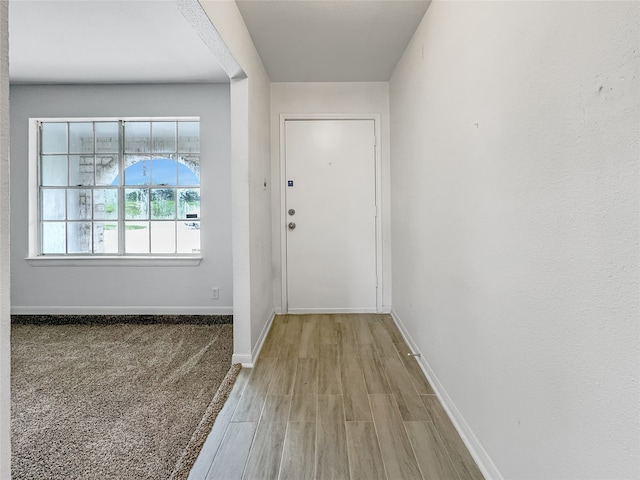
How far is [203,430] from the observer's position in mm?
1664

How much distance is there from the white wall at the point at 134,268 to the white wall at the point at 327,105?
482 millimetres

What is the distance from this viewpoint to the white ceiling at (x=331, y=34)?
2.20m

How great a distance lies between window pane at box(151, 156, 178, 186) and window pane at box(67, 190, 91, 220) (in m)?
0.77

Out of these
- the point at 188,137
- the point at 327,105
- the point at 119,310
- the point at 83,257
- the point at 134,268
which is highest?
the point at 327,105

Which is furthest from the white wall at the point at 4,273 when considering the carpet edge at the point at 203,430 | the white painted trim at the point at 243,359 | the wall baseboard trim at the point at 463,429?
the white painted trim at the point at 243,359

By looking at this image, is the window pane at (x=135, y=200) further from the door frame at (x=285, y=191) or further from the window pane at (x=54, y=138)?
the door frame at (x=285, y=191)

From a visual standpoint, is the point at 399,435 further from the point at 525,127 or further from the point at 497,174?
the point at 525,127

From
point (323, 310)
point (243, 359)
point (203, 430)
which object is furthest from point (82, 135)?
point (203, 430)

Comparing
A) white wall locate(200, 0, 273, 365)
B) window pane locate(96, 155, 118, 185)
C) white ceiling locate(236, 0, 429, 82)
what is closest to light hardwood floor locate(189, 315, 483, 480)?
white wall locate(200, 0, 273, 365)

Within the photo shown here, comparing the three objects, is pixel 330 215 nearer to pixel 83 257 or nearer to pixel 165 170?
pixel 165 170

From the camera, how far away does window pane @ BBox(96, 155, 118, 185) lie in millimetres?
3619

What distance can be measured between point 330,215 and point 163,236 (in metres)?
1.81

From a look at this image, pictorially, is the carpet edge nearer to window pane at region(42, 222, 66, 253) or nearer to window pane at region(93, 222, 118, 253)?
window pane at region(93, 222, 118, 253)

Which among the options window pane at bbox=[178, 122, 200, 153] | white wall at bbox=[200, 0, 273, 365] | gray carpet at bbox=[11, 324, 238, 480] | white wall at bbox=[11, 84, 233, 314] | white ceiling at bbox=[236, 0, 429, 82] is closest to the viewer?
gray carpet at bbox=[11, 324, 238, 480]
